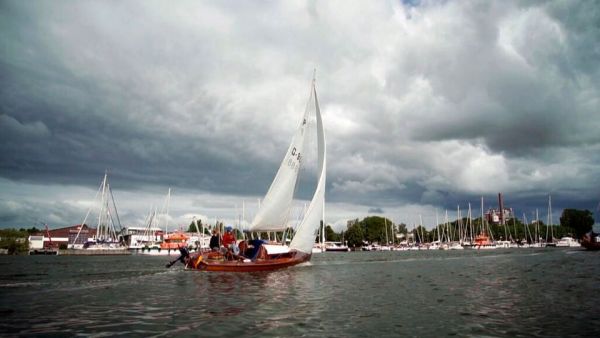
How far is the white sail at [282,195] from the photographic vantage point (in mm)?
36938

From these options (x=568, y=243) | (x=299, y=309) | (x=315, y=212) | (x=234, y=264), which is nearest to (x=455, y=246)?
(x=568, y=243)

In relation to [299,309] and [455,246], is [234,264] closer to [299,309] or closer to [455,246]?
[299,309]

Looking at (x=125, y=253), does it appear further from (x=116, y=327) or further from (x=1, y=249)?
(x=116, y=327)

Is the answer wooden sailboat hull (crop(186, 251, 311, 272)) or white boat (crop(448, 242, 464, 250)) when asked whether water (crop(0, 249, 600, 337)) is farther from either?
white boat (crop(448, 242, 464, 250))

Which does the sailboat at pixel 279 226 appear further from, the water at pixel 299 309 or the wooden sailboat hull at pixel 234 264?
the water at pixel 299 309

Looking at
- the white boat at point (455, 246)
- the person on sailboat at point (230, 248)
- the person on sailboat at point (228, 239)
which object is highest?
the person on sailboat at point (228, 239)

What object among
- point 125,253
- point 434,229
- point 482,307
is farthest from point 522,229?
point 482,307

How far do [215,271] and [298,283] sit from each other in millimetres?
11187

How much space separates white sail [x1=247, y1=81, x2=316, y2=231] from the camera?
3694 cm

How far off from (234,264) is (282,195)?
23.5ft

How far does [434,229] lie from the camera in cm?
19538

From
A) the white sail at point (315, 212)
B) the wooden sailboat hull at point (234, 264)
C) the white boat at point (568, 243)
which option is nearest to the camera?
the wooden sailboat hull at point (234, 264)

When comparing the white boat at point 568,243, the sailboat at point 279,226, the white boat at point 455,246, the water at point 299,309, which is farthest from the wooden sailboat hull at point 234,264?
the white boat at point 568,243

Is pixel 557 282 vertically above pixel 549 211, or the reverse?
pixel 549 211
